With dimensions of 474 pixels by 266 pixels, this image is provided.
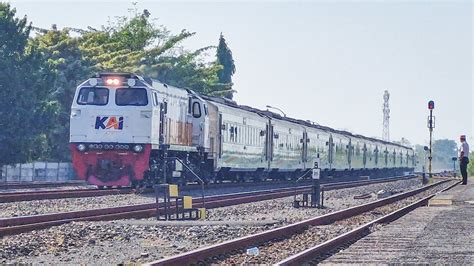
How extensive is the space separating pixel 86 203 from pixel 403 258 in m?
11.6

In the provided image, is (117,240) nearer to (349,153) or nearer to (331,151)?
(331,151)

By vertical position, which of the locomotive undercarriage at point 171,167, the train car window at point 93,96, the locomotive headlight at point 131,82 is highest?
the locomotive headlight at point 131,82

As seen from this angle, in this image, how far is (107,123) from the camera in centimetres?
2658

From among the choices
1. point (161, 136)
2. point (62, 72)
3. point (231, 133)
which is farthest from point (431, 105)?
point (161, 136)

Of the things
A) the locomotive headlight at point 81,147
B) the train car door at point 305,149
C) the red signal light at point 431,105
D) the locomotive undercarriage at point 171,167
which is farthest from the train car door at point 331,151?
the locomotive headlight at point 81,147

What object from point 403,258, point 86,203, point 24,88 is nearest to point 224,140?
point 24,88

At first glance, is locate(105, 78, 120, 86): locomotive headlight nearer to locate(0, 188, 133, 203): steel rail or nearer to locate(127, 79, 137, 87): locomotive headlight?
locate(127, 79, 137, 87): locomotive headlight

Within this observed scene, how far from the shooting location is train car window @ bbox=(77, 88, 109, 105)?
2666cm

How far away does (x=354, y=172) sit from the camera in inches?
2482

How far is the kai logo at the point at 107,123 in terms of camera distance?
26562 millimetres

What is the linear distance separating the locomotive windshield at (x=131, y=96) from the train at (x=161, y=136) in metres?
0.03

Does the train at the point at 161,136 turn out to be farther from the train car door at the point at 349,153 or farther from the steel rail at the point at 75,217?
the train car door at the point at 349,153

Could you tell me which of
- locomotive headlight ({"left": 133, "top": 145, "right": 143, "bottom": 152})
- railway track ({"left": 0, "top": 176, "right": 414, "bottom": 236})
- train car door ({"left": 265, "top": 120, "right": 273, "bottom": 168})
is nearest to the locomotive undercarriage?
locomotive headlight ({"left": 133, "top": 145, "right": 143, "bottom": 152})

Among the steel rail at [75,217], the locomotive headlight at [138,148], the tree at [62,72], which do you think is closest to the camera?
the steel rail at [75,217]
